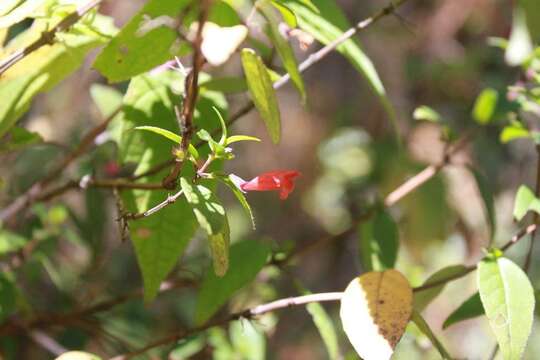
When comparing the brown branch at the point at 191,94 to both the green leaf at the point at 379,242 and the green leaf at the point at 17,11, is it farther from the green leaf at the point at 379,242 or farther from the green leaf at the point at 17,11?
the green leaf at the point at 379,242

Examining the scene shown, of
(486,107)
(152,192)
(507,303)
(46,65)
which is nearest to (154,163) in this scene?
(152,192)

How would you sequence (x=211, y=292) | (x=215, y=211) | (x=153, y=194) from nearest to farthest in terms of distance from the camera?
(x=215, y=211) → (x=153, y=194) → (x=211, y=292)

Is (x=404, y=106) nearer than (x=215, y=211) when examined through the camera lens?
No

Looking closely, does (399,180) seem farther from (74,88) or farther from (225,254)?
(225,254)

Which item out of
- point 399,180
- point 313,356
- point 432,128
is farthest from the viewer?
point 432,128

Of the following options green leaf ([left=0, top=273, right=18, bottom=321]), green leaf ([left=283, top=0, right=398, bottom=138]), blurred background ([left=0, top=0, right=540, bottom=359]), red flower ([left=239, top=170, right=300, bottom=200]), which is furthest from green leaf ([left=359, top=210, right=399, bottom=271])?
green leaf ([left=0, top=273, right=18, bottom=321])

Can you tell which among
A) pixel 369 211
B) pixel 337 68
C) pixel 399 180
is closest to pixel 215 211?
pixel 369 211
